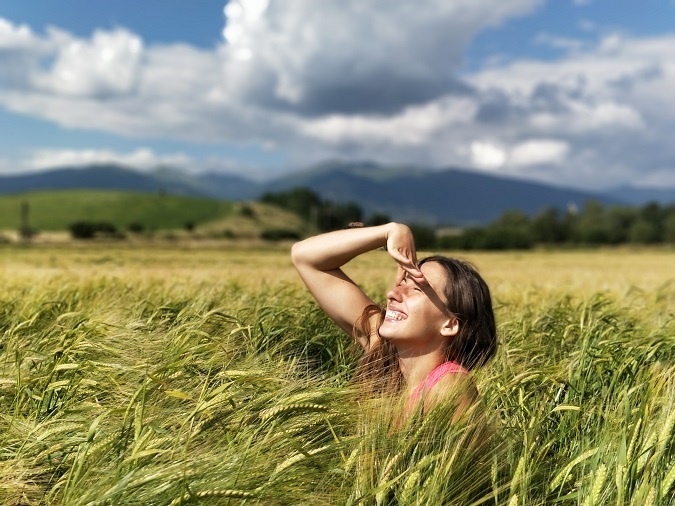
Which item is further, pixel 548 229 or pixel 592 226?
pixel 548 229

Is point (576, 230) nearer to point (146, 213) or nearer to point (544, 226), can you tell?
point (544, 226)

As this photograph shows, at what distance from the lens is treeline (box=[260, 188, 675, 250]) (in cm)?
8653

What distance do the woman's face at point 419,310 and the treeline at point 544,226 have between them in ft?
242

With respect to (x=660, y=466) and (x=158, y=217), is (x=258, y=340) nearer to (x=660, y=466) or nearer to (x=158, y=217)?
(x=660, y=466)

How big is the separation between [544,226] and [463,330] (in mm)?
117299

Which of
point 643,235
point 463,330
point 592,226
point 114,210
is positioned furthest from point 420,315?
point 592,226

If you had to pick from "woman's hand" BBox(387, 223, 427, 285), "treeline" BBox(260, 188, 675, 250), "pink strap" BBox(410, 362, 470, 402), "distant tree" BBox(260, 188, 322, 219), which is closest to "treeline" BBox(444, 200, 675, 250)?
"treeline" BBox(260, 188, 675, 250)

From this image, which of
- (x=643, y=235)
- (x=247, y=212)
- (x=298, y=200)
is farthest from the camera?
(x=298, y=200)

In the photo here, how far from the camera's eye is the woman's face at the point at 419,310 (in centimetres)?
285

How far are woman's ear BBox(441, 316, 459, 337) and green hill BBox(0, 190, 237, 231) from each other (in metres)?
101

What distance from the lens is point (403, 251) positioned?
9.64 ft

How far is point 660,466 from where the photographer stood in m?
2.51

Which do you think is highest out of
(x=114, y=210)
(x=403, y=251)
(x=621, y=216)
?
(x=114, y=210)

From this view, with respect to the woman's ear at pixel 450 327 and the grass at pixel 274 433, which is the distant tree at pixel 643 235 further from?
the woman's ear at pixel 450 327
